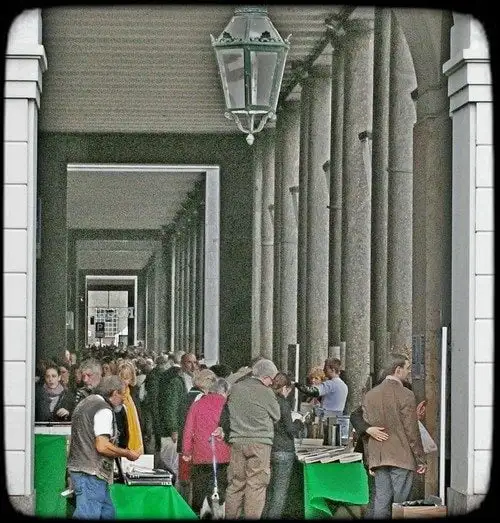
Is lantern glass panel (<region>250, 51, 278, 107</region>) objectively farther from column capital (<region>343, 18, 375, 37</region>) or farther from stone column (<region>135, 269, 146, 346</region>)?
stone column (<region>135, 269, 146, 346</region>)

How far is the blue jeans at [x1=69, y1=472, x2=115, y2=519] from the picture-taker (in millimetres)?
6215

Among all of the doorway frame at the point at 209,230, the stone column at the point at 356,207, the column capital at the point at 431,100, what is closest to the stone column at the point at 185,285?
the doorway frame at the point at 209,230

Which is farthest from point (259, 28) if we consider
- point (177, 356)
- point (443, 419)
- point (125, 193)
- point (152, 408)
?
point (443, 419)

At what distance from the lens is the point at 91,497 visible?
655 centimetres

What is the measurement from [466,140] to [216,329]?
1.64 meters

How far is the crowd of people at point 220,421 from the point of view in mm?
6926

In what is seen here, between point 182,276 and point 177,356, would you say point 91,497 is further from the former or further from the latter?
point 182,276

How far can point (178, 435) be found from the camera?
716cm

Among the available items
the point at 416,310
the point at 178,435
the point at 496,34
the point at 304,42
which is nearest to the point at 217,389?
the point at 178,435

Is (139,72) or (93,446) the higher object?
(139,72)

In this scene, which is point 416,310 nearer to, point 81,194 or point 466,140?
point 466,140

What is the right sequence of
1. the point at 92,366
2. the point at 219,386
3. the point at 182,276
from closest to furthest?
the point at 92,366 < the point at 182,276 < the point at 219,386

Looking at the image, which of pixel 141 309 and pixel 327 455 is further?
pixel 327 455

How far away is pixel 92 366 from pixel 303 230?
1.68 m
